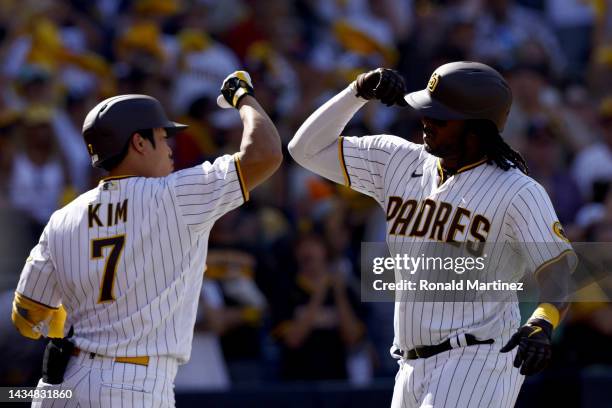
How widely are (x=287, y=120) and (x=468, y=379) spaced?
17.4 feet

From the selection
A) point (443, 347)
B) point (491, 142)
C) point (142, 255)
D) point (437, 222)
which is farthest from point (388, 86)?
point (142, 255)

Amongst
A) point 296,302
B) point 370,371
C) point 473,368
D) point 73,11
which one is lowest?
point 370,371

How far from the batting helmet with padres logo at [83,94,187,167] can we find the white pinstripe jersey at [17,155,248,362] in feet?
0.52

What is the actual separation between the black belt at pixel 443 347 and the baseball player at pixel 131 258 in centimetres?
92

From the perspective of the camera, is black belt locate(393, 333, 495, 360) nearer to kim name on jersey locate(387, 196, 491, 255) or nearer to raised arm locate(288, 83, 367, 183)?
kim name on jersey locate(387, 196, 491, 255)

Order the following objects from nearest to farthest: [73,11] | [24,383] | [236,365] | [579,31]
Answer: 1. [24,383]
2. [236,365]
3. [73,11]
4. [579,31]

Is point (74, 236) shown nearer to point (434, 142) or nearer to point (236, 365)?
point (434, 142)

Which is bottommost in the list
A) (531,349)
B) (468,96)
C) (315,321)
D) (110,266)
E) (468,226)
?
(315,321)

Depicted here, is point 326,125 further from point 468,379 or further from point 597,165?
point 597,165

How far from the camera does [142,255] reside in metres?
4.56

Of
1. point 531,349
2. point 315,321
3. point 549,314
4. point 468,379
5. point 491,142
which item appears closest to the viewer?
point 531,349

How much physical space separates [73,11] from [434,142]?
6426mm

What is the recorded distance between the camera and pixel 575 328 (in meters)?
8.14

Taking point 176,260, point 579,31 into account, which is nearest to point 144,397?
point 176,260
